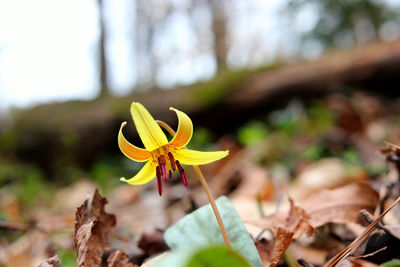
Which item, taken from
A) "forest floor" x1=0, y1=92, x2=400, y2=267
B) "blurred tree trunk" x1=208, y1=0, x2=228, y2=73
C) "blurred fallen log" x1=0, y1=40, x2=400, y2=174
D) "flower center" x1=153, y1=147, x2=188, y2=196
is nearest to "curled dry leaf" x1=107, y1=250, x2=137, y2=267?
"forest floor" x1=0, y1=92, x2=400, y2=267

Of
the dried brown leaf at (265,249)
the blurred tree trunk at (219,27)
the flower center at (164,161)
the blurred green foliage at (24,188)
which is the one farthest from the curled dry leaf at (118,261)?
the blurred tree trunk at (219,27)

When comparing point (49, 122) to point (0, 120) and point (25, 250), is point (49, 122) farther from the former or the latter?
point (25, 250)

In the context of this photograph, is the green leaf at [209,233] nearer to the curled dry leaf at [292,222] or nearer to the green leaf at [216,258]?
the curled dry leaf at [292,222]

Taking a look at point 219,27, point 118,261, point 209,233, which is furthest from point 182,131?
point 219,27

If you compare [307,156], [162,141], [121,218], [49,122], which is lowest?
[49,122]

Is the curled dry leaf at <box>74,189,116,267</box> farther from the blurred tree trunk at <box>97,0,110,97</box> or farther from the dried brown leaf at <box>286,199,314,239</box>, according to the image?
the blurred tree trunk at <box>97,0,110,97</box>

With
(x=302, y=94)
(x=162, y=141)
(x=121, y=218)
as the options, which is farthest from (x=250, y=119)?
(x=162, y=141)

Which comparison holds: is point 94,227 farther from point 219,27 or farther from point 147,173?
point 219,27

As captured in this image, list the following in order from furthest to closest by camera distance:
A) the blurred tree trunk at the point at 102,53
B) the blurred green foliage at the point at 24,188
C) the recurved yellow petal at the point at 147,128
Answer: the blurred tree trunk at the point at 102,53, the blurred green foliage at the point at 24,188, the recurved yellow petal at the point at 147,128
